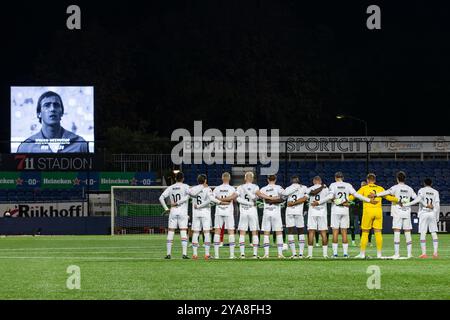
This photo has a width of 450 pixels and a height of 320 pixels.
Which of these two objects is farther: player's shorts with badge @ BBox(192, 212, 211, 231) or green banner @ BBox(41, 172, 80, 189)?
green banner @ BBox(41, 172, 80, 189)

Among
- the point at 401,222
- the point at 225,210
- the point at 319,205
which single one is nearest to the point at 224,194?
the point at 225,210

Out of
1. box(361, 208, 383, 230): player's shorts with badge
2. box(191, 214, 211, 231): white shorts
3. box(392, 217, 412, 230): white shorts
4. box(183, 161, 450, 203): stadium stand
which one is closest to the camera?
box(361, 208, 383, 230): player's shorts with badge

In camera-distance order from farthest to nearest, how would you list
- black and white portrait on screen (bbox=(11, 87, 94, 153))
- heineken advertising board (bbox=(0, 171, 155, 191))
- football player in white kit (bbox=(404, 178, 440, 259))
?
heineken advertising board (bbox=(0, 171, 155, 191)), black and white portrait on screen (bbox=(11, 87, 94, 153)), football player in white kit (bbox=(404, 178, 440, 259))

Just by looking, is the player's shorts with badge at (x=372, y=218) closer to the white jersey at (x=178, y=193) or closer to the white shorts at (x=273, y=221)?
the white shorts at (x=273, y=221)

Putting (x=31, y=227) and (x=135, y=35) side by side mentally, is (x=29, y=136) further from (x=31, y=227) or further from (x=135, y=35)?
(x=135, y=35)

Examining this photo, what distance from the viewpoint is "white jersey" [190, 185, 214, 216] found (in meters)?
28.2

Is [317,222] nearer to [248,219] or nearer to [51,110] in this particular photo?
[248,219]

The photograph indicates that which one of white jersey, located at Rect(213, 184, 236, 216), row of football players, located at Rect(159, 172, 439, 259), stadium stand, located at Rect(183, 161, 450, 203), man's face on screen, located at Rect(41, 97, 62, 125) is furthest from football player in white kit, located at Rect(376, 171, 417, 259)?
stadium stand, located at Rect(183, 161, 450, 203)

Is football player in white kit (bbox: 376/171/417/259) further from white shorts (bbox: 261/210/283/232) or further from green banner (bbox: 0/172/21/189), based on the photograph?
green banner (bbox: 0/172/21/189)

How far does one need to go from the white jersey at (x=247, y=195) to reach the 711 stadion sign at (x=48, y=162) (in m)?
33.0

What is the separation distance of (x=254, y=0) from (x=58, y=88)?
94.6 ft

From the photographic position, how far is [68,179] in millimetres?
62375

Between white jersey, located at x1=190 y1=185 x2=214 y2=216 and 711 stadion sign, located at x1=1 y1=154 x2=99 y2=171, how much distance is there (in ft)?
107

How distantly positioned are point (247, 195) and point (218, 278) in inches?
287
